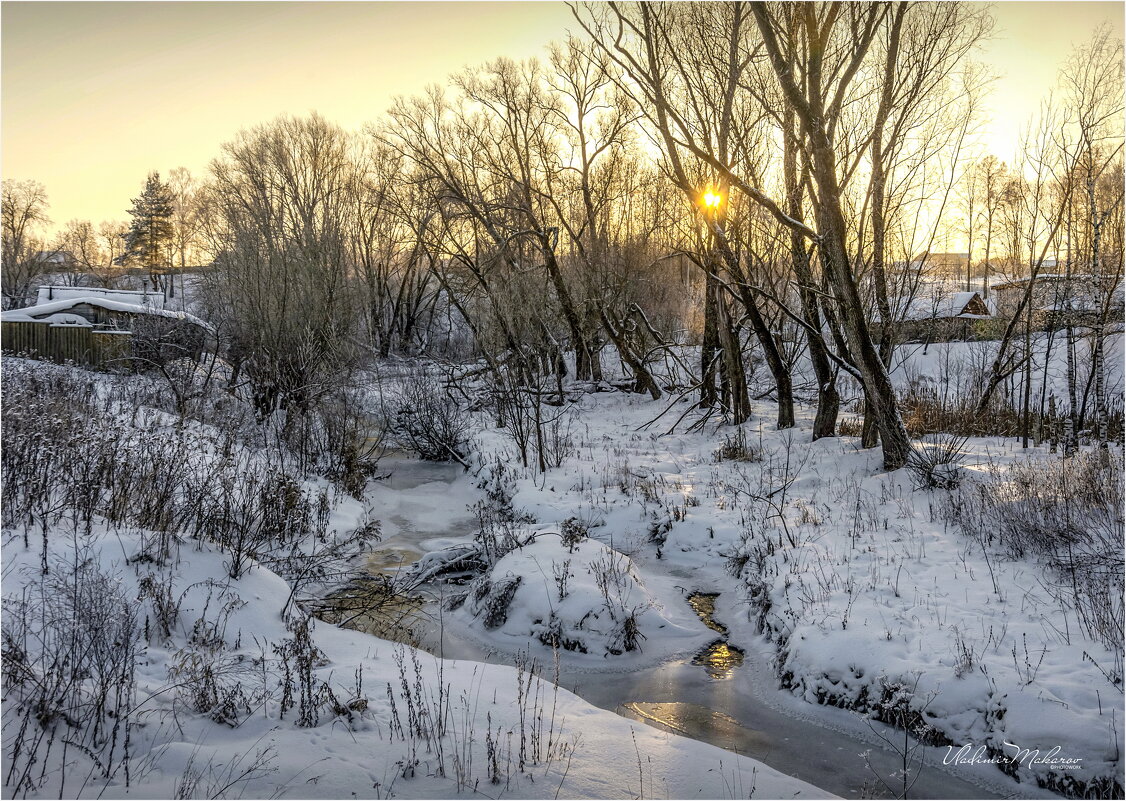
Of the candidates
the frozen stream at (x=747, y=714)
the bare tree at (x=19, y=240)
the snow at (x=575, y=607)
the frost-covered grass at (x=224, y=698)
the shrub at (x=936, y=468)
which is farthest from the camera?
the bare tree at (x=19, y=240)

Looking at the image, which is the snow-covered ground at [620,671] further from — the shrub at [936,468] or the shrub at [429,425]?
the shrub at [429,425]

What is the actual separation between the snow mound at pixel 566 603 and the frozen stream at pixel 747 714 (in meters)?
0.30

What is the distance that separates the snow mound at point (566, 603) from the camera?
6.14m

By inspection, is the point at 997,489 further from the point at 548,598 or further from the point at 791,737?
the point at 548,598

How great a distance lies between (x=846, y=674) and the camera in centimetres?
498

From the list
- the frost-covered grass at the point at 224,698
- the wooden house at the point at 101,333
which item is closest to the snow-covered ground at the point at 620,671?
the frost-covered grass at the point at 224,698

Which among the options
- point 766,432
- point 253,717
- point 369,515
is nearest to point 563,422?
point 766,432

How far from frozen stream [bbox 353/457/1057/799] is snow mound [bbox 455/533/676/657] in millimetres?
303

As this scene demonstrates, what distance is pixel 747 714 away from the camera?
16.3 feet

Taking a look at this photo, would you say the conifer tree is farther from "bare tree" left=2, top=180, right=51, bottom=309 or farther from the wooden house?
the wooden house

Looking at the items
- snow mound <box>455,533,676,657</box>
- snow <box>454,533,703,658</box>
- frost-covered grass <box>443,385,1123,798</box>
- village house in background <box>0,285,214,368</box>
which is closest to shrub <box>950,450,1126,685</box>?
frost-covered grass <box>443,385,1123,798</box>

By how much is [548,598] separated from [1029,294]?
10.1m

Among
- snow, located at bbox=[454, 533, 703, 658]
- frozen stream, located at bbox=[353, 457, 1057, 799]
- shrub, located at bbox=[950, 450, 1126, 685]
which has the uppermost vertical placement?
shrub, located at bbox=[950, 450, 1126, 685]

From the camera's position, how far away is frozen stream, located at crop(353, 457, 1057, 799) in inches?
162
